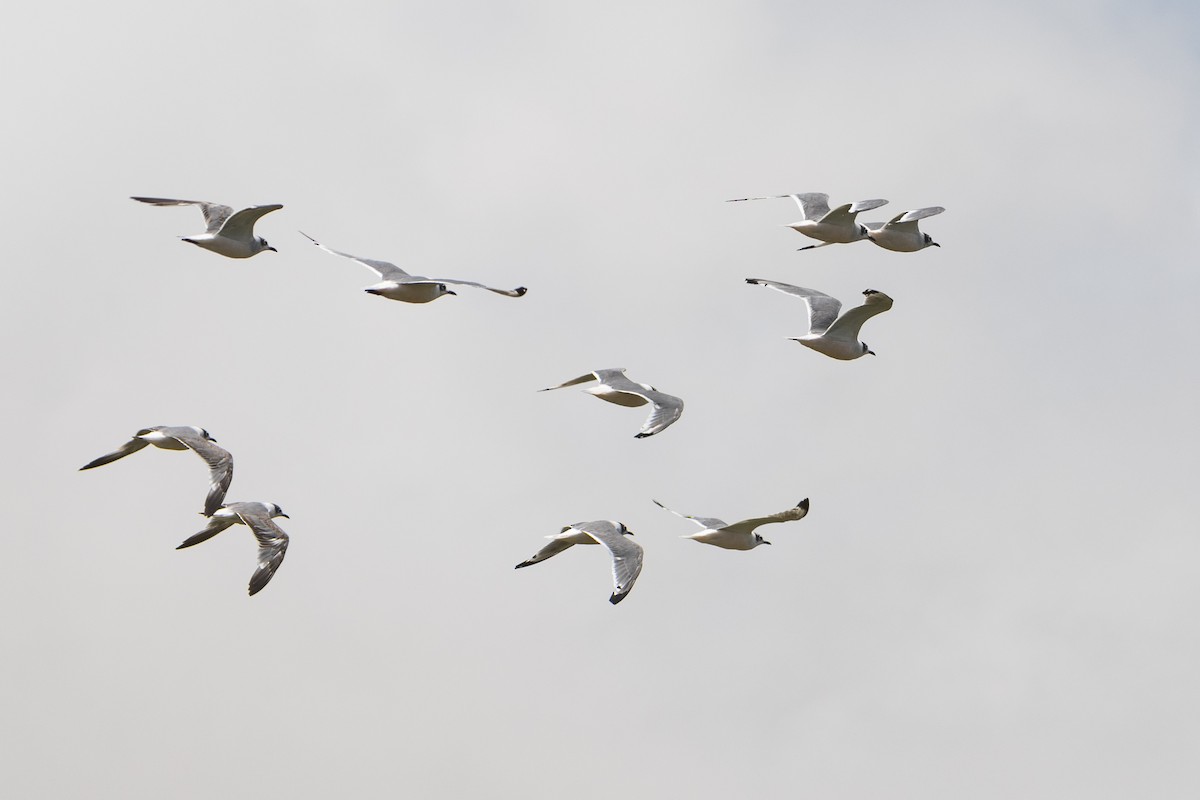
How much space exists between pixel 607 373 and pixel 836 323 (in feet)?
16.5

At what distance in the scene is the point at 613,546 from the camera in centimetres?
2772

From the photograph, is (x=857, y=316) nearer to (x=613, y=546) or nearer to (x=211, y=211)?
(x=613, y=546)

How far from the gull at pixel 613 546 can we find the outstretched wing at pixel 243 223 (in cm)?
865

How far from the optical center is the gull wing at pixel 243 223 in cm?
3059

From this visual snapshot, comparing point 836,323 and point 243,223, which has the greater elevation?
point 243,223

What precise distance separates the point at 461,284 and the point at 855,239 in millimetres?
9147

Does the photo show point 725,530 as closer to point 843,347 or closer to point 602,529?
point 602,529

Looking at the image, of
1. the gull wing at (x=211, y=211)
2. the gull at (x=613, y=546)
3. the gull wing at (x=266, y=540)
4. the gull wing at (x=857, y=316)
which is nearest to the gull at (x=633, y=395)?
the gull at (x=613, y=546)

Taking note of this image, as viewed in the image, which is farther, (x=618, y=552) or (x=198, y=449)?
(x=198, y=449)

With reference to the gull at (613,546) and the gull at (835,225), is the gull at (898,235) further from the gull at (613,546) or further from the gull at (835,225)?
the gull at (613,546)

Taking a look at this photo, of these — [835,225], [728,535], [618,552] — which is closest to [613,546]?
[618,552]

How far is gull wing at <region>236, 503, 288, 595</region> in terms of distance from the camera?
27.8 metres

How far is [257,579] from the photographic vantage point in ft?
88.6

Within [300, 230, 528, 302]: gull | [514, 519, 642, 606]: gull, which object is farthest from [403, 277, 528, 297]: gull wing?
[514, 519, 642, 606]: gull
